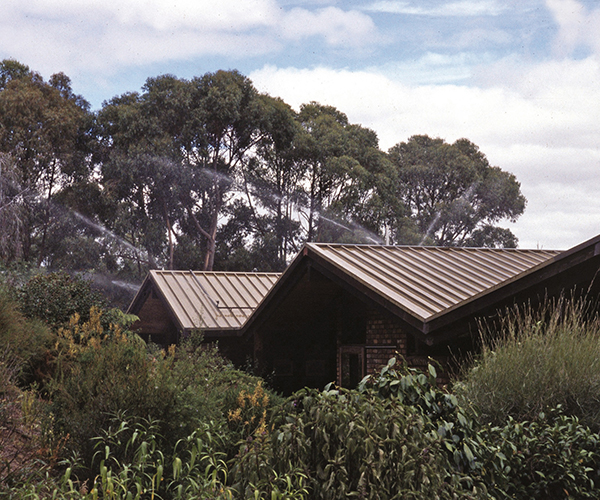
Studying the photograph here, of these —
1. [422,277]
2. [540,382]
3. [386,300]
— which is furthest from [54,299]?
[540,382]

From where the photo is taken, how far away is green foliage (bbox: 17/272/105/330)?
1213 centimetres

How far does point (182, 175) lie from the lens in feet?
103

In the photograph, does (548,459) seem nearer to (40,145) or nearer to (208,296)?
(208,296)

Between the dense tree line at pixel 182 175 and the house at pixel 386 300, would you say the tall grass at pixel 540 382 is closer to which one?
the house at pixel 386 300

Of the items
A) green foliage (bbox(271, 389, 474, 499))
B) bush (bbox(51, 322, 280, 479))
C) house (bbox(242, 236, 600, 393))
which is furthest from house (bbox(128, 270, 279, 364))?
green foliage (bbox(271, 389, 474, 499))

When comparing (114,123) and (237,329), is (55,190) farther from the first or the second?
(237,329)

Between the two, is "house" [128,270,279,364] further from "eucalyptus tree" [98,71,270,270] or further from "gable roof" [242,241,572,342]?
"eucalyptus tree" [98,71,270,270]

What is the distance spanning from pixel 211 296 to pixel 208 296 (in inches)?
3.4

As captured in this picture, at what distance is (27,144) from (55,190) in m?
2.86

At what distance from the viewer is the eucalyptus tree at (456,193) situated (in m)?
40.4

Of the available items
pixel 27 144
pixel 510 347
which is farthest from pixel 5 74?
pixel 510 347

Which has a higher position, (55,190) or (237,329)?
(55,190)

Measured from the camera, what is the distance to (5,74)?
34.4m

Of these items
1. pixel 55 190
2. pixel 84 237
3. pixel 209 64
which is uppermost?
pixel 209 64
